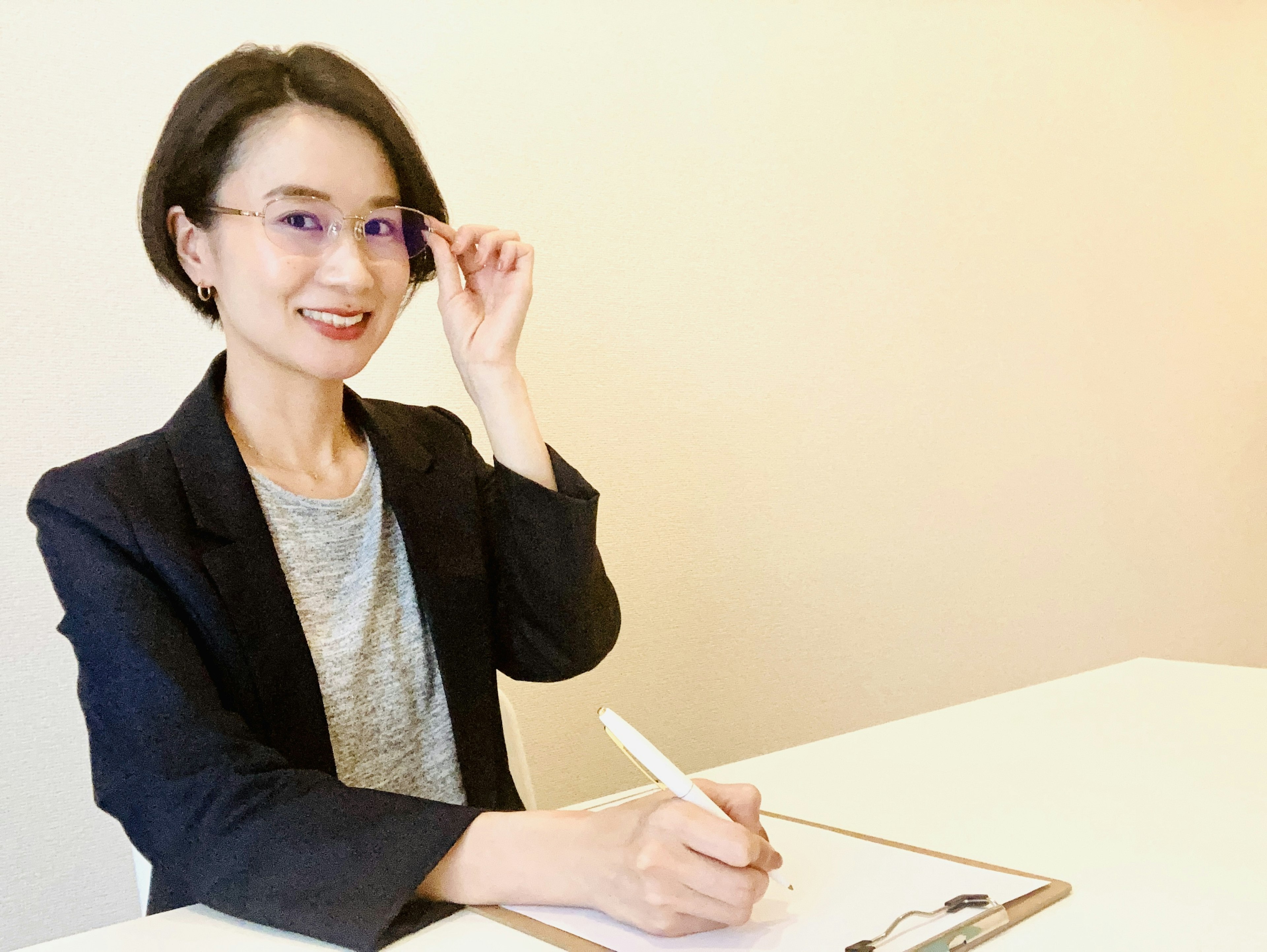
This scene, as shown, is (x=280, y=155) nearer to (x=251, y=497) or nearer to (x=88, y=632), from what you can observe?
(x=251, y=497)

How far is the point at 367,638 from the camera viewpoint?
106cm

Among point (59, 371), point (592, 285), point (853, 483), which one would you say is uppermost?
point (592, 285)

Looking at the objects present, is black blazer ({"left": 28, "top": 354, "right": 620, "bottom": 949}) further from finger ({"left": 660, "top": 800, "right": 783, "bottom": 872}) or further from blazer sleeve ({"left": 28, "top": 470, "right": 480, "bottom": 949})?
finger ({"left": 660, "top": 800, "right": 783, "bottom": 872})

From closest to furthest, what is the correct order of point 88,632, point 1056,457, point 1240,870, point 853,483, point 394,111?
point 1240,870 → point 88,632 → point 394,111 → point 853,483 → point 1056,457

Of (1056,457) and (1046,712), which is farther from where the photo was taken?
(1056,457)

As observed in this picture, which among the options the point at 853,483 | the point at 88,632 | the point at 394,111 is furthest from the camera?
the point at 853,483

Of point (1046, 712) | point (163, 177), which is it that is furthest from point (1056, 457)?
point (163, 177)

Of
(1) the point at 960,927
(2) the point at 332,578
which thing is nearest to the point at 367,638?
(2) the point at 332,578

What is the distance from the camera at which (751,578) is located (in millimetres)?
1957

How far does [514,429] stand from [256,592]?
324 mm

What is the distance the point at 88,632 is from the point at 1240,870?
86 cm

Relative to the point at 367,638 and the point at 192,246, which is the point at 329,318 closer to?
the point at 192,246

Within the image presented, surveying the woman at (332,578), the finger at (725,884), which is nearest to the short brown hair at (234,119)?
the woman at (332,578)

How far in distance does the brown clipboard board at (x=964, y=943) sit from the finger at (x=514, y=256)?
0.74 m
